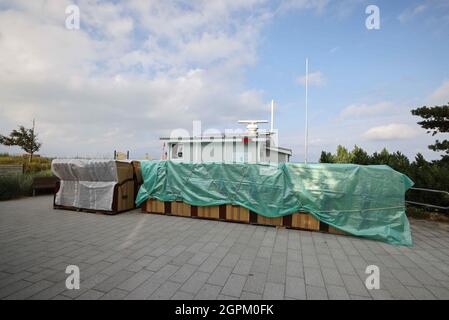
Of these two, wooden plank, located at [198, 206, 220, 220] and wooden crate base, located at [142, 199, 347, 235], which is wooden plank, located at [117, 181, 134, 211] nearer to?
wooden crate base, located at [142, 199, 347, 235]

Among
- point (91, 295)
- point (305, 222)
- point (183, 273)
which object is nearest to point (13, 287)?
point (91, 295)

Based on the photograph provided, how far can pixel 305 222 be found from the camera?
557 centimetres

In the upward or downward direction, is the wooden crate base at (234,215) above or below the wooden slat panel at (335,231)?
above

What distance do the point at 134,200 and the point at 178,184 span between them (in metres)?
2.36

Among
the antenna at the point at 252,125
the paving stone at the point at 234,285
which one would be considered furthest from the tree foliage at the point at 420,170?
the paving stone at the point at 234,285

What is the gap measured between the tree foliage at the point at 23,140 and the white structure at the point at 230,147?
662 inches

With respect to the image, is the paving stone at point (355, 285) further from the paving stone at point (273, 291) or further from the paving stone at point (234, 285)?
the paving stone at point (234, 285)

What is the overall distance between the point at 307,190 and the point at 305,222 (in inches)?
32.9

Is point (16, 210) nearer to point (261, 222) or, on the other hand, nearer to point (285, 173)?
point (261, 222)

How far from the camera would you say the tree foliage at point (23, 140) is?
755 inches

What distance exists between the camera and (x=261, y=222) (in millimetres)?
5969

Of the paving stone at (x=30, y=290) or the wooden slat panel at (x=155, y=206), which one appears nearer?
the paving stone at (x=30, y=290)

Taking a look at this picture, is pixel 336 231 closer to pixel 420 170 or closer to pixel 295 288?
pixel 295 288
